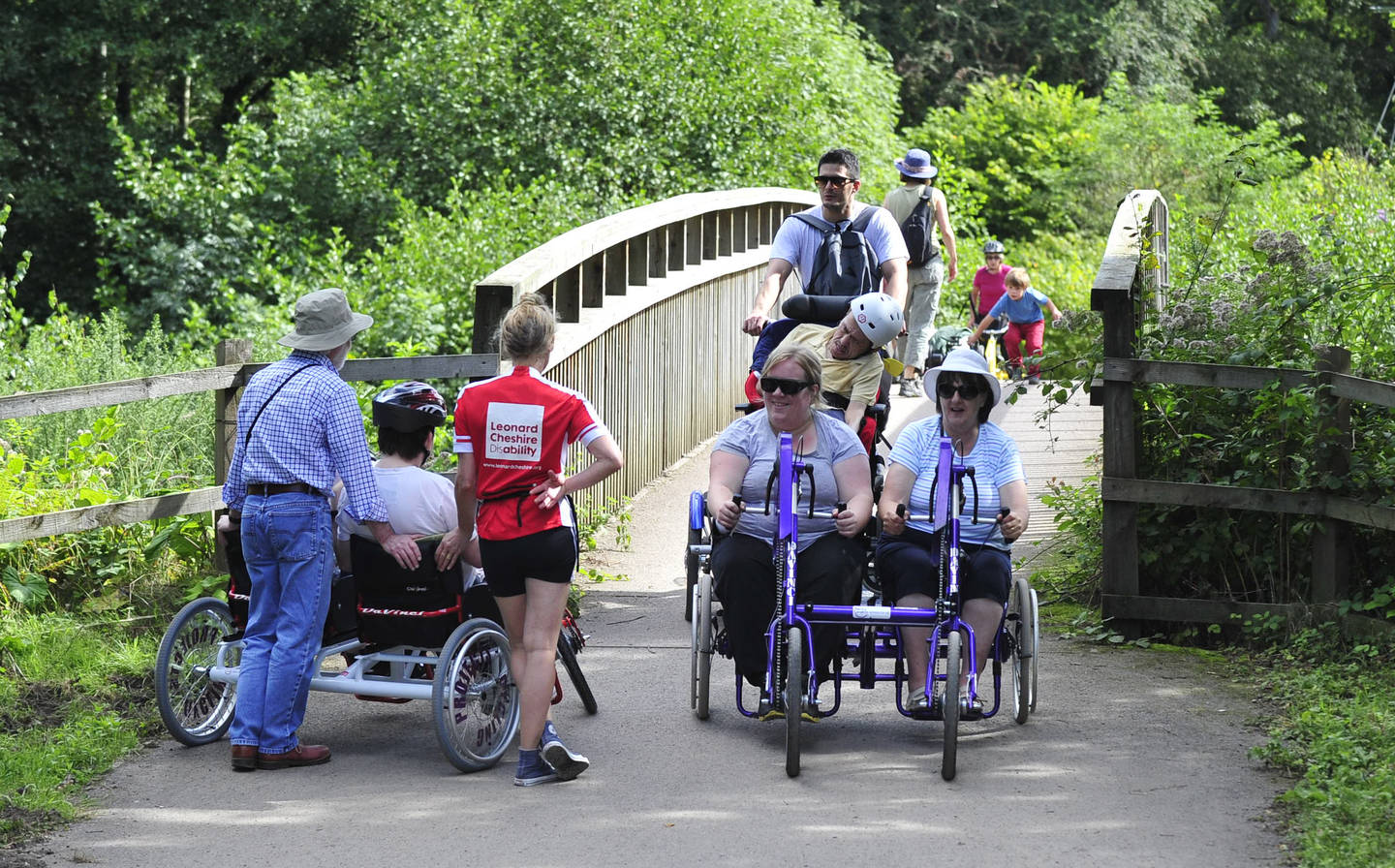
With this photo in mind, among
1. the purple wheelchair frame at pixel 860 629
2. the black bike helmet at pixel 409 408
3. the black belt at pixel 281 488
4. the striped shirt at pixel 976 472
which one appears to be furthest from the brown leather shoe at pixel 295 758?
the striped shirt at pixel 976 472


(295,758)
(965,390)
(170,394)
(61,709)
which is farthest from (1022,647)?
(170,394)

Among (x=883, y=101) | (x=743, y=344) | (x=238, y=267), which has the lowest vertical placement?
(x=743, y=344)

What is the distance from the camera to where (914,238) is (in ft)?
39.9

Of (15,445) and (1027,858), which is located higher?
(15,445)

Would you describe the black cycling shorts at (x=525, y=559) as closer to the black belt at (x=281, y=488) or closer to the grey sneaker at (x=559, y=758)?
the grey sneaker at (x=559, y=758)

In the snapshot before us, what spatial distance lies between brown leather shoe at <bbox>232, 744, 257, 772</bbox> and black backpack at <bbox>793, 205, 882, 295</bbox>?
3684 mm

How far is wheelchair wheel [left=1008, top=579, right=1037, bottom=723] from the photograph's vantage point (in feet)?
19.9

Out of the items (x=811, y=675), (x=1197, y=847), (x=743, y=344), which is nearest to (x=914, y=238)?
(x=743, y=344)

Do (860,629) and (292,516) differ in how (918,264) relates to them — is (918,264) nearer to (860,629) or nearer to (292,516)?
(860,629)

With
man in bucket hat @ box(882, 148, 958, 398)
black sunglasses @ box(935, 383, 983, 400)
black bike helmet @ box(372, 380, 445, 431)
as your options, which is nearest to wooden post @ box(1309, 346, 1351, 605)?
black sunglasses @ box(935, 383, 983, 400)

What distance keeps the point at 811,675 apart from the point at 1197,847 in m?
1.42

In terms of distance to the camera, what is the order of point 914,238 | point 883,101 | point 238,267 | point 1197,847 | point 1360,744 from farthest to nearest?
point 883,101 → point 238,267 → point 914,238 → point 1360,744 → point 1197,847

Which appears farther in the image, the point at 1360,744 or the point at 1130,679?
the point at 1130,679

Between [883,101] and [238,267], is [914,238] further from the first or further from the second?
[883,101]
